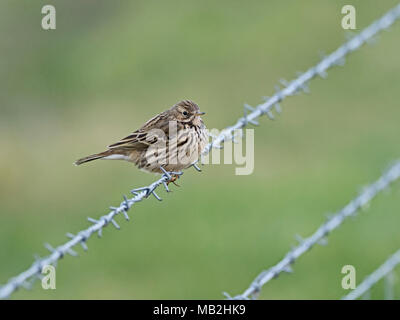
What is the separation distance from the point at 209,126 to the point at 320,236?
24.5ft

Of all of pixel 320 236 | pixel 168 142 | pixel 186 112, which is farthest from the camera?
pixel 186 112

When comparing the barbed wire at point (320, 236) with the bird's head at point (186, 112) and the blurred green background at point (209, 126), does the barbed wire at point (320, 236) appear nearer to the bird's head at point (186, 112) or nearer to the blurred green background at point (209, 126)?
the bird's head at point (186, 112)

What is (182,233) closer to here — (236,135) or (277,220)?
(277,220)

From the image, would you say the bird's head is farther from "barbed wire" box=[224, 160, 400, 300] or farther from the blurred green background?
the blurred green background

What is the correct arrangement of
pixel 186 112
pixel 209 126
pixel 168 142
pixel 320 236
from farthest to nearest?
pixel 209 126, pixel 186 112, pixel 168 142, pixel 320 236

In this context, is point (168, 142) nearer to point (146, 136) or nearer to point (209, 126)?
point (146, 136)

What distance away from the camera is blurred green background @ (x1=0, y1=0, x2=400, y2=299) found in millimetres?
9727

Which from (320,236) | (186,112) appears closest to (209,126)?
(186,112)

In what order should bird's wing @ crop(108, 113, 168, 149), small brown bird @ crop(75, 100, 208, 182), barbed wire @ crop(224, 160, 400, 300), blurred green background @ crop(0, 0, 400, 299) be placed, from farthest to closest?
blurred green background @ crop(0, 0, 400, 299) < bird's wing @ crop(108, 113, 168, 149) < small brown bird @ crop(75, 100, 208, 182) < barbed wire @ crop(224, 160, 400, 300)

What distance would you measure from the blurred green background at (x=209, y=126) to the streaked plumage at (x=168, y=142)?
2501 mm

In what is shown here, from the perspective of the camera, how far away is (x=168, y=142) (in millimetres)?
6840

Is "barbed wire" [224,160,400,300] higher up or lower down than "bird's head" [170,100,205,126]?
lower down

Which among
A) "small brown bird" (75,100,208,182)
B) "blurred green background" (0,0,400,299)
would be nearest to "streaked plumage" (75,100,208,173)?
"small brown bird" (75,100,208,182)
